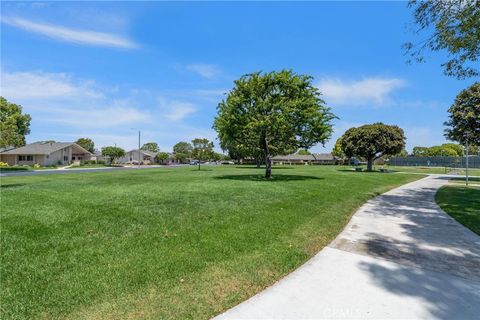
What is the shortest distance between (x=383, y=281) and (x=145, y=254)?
11.9ft

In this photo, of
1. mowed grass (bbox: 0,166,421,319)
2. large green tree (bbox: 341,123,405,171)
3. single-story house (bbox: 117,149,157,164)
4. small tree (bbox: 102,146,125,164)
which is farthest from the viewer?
single-story house (bbox: 117,149,157,164)

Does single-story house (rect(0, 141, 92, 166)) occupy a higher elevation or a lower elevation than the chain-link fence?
higher

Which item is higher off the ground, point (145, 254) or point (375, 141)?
point (375, 141)

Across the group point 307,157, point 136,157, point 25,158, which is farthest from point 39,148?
point 307,157

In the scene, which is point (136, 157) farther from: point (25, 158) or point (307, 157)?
point (307, 157)

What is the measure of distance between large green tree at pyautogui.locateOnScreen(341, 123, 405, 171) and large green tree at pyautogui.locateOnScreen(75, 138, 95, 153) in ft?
302

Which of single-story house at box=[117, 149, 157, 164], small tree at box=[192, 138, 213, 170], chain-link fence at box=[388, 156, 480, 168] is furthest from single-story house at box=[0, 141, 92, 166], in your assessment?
chain-link fence at box=[388, 156, 480, 168]

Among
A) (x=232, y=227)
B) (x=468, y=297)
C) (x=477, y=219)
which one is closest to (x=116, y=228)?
(x=232, y=227)

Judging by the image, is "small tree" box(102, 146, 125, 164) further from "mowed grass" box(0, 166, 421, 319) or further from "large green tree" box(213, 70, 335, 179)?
"mowed grass" box(0, 166, 421, 319)

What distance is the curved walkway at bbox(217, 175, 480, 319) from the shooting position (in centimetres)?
338

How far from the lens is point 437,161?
72.6 metres

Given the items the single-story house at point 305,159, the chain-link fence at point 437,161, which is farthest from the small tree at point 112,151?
the chain-link fence at point 437,161

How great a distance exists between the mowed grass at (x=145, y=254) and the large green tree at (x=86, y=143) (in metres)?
106

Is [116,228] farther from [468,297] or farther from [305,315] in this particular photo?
[468,297]
